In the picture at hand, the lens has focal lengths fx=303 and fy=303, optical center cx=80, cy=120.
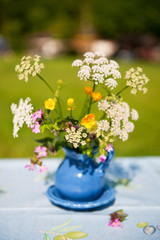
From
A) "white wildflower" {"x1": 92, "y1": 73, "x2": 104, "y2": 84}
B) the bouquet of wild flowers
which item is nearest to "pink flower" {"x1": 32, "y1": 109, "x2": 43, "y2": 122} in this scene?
the bouquet of wild flowers

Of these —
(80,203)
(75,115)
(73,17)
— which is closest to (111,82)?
(80,203)

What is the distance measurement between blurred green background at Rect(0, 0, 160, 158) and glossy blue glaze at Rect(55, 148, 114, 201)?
7.67 feet

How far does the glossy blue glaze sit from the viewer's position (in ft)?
3.78

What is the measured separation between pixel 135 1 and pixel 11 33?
A: 10980 mm

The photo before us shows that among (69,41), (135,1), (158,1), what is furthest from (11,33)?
(158,1)

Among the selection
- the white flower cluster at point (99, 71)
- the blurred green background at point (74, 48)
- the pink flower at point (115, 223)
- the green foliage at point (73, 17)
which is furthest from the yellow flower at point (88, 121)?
the green foliage at point (73, 17)

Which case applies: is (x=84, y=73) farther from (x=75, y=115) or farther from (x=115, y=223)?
(x=75, y=115)

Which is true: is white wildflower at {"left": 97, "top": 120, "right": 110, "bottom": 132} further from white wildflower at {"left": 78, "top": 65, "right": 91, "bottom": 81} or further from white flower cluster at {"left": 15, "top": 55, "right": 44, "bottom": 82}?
white flower cluster at {"left": 15, "top": 55, "right": 44, "bottom": 82}

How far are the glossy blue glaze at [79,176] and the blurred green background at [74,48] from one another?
7.67 ft

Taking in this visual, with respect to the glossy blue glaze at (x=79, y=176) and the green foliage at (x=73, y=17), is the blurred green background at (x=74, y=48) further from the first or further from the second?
the glossy blue glaze at (x=79, y=176)

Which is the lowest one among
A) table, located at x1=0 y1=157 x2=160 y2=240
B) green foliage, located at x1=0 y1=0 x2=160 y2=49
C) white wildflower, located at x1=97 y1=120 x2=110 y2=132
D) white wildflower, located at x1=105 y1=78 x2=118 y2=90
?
table, located at x1=0 y1=157 x2=160 y2=240

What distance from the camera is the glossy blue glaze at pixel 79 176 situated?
115cm

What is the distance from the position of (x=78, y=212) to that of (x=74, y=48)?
29336 millimetres

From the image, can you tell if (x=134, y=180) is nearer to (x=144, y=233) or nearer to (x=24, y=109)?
(x=144, y=233)
